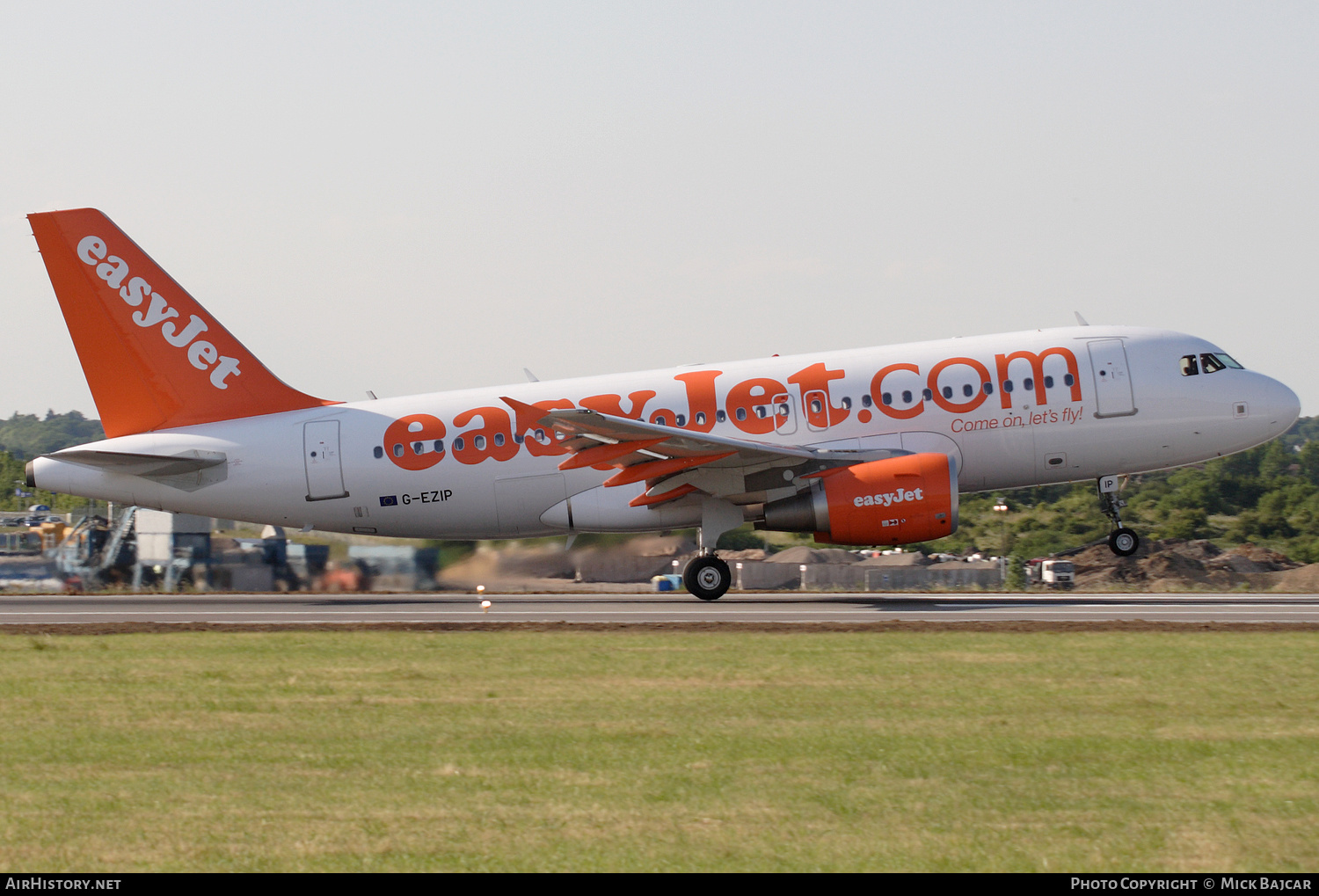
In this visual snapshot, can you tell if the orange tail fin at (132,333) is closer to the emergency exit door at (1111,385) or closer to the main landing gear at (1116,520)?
the emergency exit door at (1111,385)

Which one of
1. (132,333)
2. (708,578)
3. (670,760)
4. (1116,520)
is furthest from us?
(132,333)

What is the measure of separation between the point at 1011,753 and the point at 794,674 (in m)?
4.61

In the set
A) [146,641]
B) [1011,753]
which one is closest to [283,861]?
[1011,753]

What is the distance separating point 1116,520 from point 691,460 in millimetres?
9009

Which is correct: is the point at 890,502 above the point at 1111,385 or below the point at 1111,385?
below

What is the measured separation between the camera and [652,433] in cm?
2358

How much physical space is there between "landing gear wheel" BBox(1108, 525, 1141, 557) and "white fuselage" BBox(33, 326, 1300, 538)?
128 centimetres

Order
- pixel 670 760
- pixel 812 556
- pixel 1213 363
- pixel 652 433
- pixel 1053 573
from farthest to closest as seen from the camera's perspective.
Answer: pixel 812 556 < pixel 1053 573 < pixel 1213 363 < pixel 652 433 < pixel 670 760

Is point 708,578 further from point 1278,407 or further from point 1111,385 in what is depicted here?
point 1278,407

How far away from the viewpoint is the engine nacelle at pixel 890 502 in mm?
23766

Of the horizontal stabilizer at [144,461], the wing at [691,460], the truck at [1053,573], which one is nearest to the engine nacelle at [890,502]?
the wing at [691,460]

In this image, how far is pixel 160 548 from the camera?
3244 centimetres

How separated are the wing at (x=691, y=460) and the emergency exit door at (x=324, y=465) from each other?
464 centimetres

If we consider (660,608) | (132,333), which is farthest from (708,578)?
(132,333)
